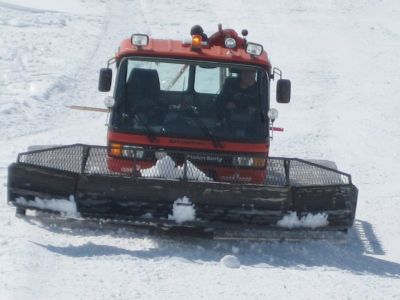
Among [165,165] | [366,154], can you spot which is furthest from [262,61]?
[366,154]

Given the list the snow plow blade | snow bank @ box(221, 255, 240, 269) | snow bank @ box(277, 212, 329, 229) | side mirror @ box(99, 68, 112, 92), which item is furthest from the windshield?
snow bank @ box(221, 255, 240, 269)

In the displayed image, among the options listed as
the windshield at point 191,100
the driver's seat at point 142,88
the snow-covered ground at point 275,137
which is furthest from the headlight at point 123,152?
the snow-covered ground at point 275,137

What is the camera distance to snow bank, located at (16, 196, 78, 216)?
8344mm

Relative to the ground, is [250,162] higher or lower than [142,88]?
lower

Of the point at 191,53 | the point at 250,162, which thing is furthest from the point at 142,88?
the point at 250,162

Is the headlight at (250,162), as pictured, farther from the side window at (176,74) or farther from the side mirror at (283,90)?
the side window at (176,74)

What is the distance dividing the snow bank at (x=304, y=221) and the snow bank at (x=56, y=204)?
1.78m

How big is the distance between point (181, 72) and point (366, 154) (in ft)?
15.8

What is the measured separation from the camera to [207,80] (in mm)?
9195

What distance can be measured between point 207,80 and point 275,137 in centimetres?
472

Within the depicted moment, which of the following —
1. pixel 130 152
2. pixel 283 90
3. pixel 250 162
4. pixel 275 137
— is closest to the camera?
pixel 130 152

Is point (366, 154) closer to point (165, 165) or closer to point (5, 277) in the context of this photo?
point (165, 165)

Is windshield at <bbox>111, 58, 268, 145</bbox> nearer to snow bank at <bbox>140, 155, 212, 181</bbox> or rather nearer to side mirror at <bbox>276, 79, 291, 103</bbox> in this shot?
side mirror at <bbox>276, 79, 291, 103</bbox>

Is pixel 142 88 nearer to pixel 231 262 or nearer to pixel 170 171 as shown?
pixel 170 171
